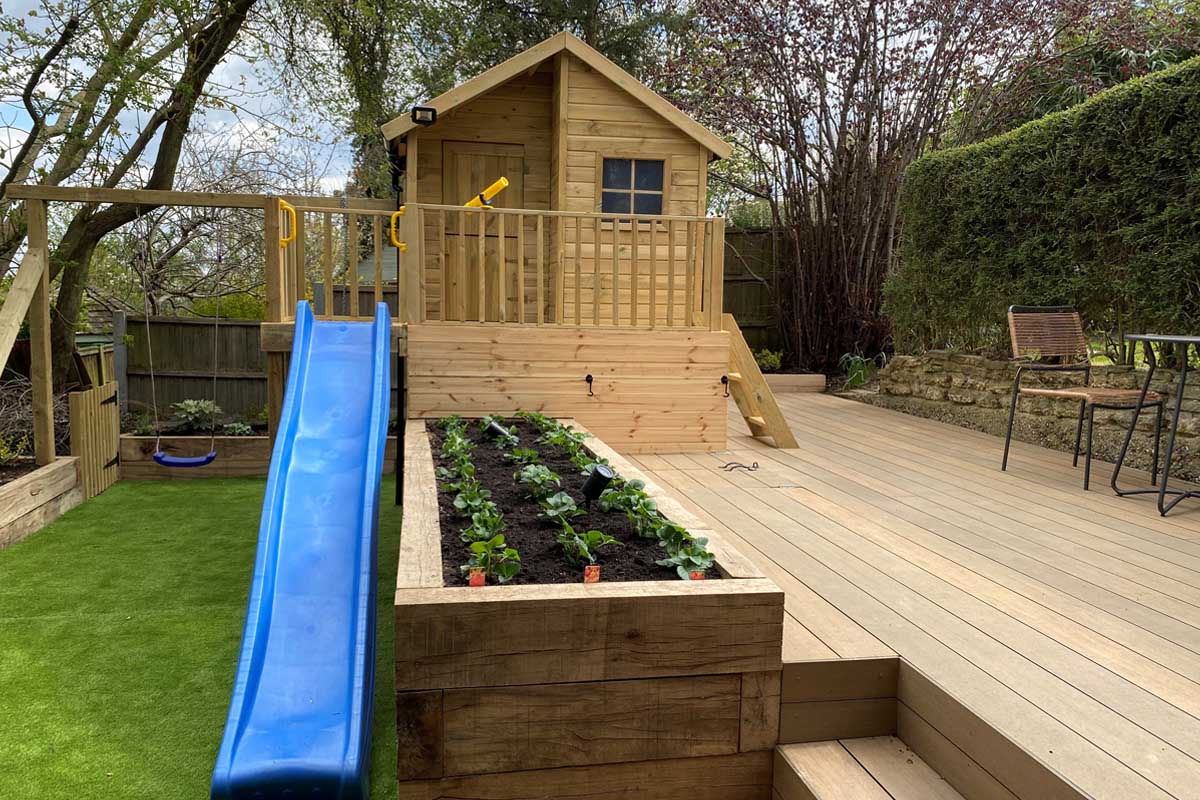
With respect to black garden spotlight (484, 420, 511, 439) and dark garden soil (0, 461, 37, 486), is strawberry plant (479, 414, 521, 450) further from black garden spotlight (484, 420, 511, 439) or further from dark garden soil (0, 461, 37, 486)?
dark garden soil (0, 461, 37, 486)

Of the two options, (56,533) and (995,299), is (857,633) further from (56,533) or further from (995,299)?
(995,299)

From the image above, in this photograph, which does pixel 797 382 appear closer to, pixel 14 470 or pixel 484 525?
pixel 14 470

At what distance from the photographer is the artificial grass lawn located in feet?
7.38

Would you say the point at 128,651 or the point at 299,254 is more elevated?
the point at 299,254

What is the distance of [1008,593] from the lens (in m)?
2.50

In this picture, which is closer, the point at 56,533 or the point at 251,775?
the point at 251,775

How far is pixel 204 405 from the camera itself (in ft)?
22.4

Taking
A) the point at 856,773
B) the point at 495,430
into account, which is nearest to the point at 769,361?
the point at 495,430

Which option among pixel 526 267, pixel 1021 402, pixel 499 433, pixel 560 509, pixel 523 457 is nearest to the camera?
pixel 560 509

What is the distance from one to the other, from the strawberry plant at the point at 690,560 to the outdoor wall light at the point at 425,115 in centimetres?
508

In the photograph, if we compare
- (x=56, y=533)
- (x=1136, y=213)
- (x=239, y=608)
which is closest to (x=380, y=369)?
(x=239, y=608)

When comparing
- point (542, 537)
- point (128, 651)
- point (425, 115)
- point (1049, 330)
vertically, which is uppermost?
point (425, 115)

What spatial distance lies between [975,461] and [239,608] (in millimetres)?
4243

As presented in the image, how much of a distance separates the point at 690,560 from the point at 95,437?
5044 millimetres
